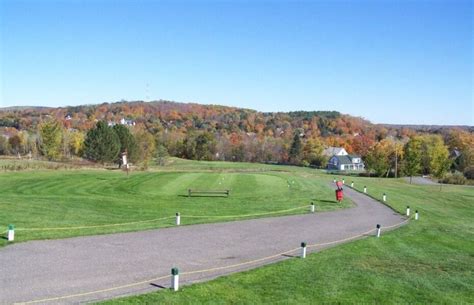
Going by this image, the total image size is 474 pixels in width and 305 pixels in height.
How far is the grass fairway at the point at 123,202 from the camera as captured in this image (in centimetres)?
2152

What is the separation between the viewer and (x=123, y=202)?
1211 inches

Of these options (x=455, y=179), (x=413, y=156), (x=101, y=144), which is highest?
(x=101, y=144)

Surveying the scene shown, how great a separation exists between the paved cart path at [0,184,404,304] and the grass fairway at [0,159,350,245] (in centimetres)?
174

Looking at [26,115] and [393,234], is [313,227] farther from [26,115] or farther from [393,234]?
[26,115]

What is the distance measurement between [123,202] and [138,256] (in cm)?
1543

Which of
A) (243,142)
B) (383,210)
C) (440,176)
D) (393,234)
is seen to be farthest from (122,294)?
(243,142)

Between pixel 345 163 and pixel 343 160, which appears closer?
pixel 345 163

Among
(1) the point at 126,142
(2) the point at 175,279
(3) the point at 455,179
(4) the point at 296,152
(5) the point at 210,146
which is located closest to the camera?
(2) the point at 175,279

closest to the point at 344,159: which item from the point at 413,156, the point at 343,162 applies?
the point at 343,162

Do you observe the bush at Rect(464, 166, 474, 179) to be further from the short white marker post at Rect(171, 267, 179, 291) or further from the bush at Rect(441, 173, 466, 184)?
the short white marker post at Rect(171, 267, 179, 291)

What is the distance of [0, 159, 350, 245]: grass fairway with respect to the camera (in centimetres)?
2152

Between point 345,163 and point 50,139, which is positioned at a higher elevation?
point 50,139

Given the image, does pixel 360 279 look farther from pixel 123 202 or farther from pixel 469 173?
pixel 469 173

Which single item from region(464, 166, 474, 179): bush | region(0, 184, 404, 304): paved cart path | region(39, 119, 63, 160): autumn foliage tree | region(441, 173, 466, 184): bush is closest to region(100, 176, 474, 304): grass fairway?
region(0, 184, 404, 304): paved cart path
